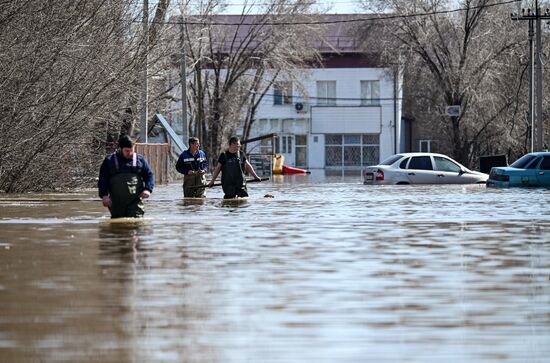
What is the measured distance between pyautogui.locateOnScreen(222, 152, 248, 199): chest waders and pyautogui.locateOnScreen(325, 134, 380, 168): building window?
69568mm

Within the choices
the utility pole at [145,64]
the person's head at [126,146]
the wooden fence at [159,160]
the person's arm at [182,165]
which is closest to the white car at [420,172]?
the utility pole at [145,64]

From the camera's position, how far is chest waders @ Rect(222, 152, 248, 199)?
94.1 ft

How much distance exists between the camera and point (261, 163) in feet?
221

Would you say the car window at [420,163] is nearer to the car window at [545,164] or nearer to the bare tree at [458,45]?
the car window at [545,164]

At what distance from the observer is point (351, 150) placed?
99.6 meters

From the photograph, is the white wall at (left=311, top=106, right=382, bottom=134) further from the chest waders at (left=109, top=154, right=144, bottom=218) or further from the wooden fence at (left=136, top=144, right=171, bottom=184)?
the chest waders at (left=109, top=154, right=144, bottom=218)

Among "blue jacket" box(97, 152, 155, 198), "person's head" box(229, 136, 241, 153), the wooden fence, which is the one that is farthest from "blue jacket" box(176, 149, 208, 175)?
the wooden fence

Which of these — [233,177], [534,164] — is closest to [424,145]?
[534,164]

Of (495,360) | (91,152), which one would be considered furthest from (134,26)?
(495,360)

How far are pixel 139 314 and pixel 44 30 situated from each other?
20261mm

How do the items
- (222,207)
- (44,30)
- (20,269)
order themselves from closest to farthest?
(20,269) → (222,207) → (44,30)

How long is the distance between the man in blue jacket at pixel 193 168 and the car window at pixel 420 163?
47.7ft

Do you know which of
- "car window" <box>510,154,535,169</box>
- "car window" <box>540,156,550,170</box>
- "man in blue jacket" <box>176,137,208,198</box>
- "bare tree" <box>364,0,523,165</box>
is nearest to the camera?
"man in blue jacket" <box>176,137,208,198</box>

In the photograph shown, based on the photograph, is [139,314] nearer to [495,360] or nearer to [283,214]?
[495,360]
